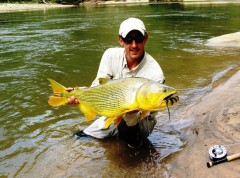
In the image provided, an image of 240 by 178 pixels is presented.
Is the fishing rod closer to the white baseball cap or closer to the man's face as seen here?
the man's face

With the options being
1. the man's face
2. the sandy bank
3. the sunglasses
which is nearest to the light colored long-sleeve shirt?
the man's face

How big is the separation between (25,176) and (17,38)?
45.1 ft

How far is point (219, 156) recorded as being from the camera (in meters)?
3.50

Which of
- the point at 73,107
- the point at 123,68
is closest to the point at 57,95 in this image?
the point at 123,68

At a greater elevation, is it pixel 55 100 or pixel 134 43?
pixel 134 43

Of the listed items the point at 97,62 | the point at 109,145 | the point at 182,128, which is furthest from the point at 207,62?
the point at 109,145

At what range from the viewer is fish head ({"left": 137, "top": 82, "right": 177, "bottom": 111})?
3.01 m

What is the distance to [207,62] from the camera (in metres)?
10.7

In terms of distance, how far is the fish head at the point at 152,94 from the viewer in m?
3.01

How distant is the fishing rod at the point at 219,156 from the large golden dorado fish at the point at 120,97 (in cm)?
85

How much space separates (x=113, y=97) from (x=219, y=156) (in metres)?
1.30

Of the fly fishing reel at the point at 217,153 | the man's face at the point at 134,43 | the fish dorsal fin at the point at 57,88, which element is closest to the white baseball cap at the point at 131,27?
the man's face at the point at 134,43

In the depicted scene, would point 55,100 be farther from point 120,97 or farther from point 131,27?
point 131,27

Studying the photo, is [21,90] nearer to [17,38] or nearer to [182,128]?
[182,128]
